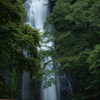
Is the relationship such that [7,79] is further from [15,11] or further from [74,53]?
[15,11]

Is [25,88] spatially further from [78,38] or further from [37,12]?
[37,12]

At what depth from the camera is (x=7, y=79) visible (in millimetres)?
13703

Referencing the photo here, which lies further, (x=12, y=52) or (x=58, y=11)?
(x=58, y=11)

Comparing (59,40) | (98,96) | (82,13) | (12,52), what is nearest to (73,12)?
(82,13)

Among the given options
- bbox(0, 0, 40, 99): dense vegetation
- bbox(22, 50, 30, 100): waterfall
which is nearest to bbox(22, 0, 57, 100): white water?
bbox(22, 50, 30, 100): waterfall

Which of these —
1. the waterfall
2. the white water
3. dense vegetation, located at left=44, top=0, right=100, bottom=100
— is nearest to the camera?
dense vegetation, located at left=44, top=0, right=100, bottom=100

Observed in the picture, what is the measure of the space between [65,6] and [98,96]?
25.3 ft

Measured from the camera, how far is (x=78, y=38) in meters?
12.6

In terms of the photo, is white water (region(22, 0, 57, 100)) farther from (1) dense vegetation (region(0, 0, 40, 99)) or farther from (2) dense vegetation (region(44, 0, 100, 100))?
(1) dense vegetation (region(0, 0, 40, 99))

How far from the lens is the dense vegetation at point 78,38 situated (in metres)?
10.9

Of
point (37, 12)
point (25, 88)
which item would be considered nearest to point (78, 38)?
point (25, 88)

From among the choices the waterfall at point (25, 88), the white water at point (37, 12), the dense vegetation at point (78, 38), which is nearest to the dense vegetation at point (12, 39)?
the dense vegetation at point (78, 38)

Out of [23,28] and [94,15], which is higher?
[94,15]

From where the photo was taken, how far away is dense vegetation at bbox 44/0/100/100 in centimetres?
1085
